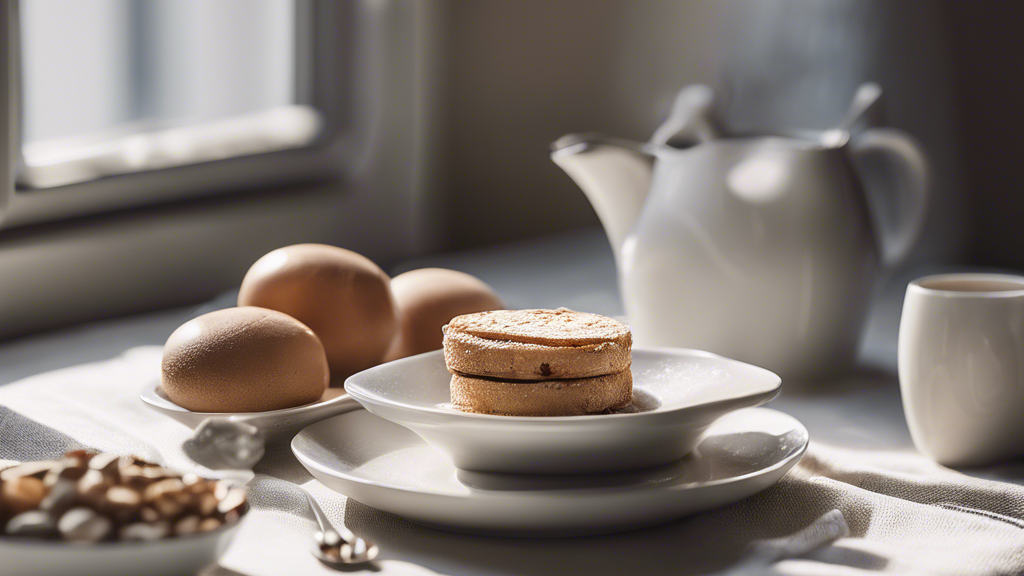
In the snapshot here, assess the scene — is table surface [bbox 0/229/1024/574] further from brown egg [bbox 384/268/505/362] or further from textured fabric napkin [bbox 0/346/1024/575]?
brown egg [bbox 384/268/505/362]

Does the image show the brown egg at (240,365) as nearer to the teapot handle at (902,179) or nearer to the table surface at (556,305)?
the table surface at (556,305)

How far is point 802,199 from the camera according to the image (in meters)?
0.72

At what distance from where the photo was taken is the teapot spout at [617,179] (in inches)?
30.4

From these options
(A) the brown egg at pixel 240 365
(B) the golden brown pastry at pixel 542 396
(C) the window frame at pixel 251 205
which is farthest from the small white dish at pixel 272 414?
(C) the window frame at pixel 251 205

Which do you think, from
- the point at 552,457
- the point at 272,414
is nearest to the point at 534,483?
the point at 552,457

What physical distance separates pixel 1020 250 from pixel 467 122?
0.75 meters

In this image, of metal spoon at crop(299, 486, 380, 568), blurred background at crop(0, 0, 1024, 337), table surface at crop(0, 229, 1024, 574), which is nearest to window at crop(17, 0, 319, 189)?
blurred background at crop(0, 0, 1024, 337)

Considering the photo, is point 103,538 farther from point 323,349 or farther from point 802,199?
point 802,199

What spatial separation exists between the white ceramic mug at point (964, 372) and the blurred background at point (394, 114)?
→ 527mm

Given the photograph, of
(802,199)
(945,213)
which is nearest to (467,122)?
(945,213)

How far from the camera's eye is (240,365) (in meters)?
0.56

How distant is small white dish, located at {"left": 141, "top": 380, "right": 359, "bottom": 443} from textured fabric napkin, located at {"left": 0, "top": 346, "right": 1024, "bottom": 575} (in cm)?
2

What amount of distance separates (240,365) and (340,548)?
165 millimetres

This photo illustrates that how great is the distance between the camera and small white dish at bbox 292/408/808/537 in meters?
0.44
